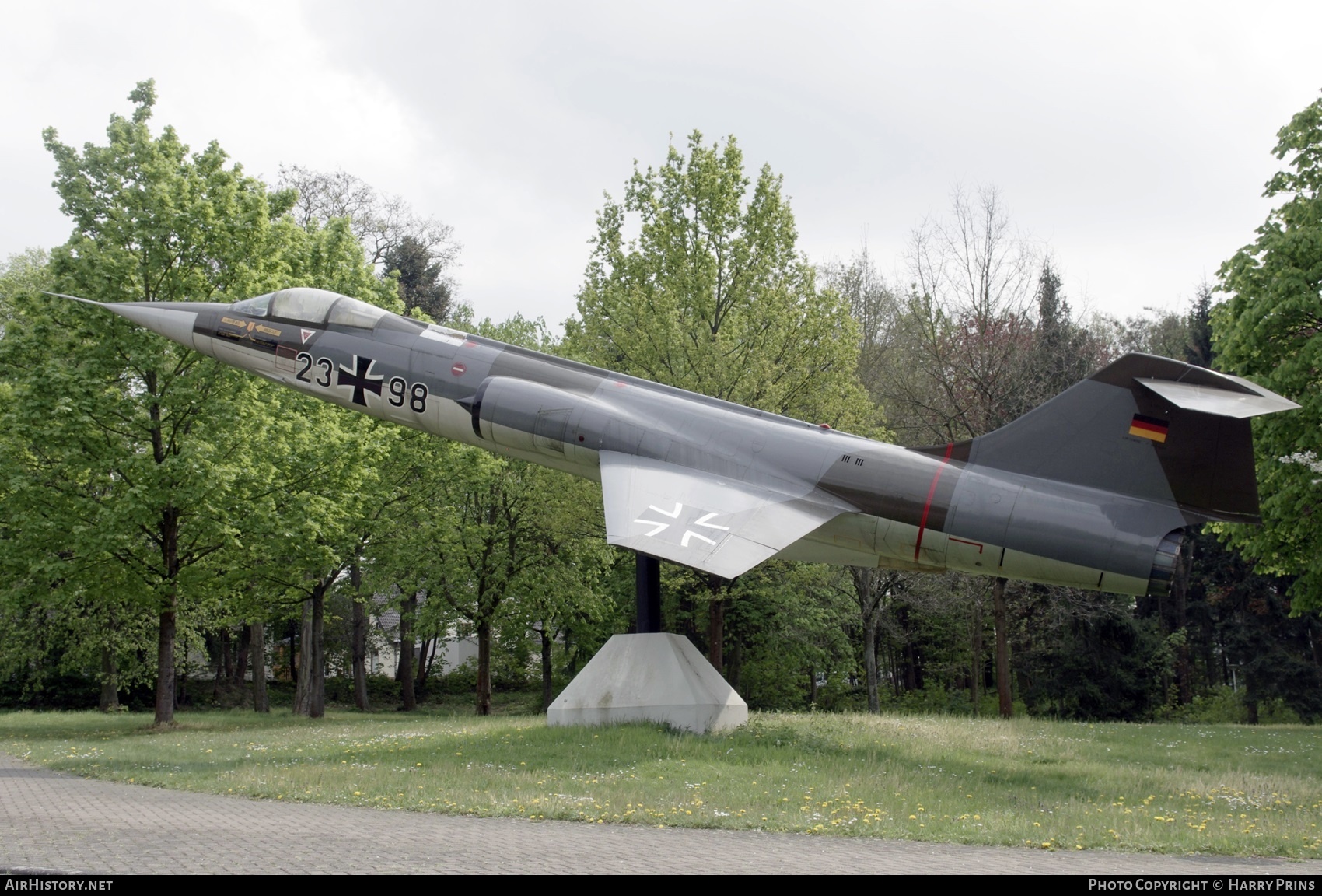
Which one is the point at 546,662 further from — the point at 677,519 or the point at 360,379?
the point at 677,519

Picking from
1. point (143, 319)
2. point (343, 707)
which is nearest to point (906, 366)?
point (343, 707)

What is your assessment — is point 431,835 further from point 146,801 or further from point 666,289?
point 666,289

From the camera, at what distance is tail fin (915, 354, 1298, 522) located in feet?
38.7

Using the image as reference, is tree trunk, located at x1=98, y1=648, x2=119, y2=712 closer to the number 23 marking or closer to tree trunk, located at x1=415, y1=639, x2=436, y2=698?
tree trunk, located at x1=415, y1=639, x2=436, y2=698

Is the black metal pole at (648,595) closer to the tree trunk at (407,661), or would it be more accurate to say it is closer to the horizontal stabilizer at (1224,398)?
the horizontal stabilizer at (1224,398)

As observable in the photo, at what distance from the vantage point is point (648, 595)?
15.8 metres

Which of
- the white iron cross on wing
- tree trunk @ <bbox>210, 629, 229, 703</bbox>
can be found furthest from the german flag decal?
tree trunk @ <bbox>210, 629, 229, 703</bbox>

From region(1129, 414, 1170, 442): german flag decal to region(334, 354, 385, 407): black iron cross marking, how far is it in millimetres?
10683

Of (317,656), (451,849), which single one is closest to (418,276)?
(317,656)

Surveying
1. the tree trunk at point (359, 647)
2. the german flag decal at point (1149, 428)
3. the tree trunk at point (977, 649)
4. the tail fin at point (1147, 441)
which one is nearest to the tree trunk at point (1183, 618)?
the tree trunk at point (977, 649)

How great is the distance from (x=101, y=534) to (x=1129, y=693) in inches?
1127

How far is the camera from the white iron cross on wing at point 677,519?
12273 mm

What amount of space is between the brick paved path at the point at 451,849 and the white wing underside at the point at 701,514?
361 cm
